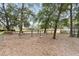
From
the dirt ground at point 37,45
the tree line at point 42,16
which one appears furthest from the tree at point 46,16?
the dirt ground at point 37,45

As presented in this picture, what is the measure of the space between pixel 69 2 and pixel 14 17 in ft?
2.23

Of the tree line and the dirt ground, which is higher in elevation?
the tree line

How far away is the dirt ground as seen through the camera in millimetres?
2076

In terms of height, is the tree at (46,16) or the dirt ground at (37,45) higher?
the tree at (46,16)

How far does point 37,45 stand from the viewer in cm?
210

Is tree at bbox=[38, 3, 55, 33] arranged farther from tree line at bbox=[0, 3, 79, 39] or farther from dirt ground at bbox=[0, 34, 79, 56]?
dirt ground at bbox=[0, 34, 79, 56]

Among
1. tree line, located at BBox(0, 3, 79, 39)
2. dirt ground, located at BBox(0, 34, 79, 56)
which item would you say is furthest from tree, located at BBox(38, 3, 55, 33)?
dirt ground, located at BBox(0, 34, 79, 56)

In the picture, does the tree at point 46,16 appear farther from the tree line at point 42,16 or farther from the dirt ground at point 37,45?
the dirt ground at point 37,45

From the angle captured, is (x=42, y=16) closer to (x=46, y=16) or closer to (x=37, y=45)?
(x=46, y=16)

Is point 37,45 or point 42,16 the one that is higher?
point 42,16

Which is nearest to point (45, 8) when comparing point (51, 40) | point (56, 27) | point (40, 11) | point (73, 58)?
point (40, 11)

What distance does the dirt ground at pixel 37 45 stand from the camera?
6.81 feet

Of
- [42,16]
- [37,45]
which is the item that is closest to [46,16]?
[42,16]

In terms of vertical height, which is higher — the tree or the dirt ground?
the tree
